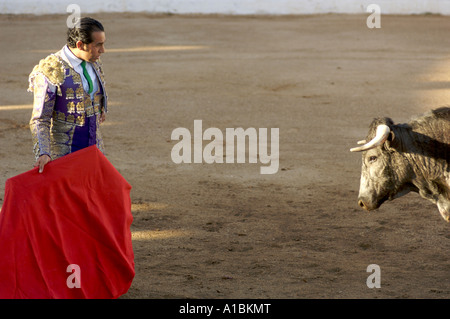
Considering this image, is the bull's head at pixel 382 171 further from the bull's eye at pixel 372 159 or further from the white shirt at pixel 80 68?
the white shirt at pixel 80 68

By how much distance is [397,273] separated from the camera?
198 inches

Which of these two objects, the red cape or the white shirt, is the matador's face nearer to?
the white shirt

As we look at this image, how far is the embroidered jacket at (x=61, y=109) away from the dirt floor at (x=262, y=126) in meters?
1.08

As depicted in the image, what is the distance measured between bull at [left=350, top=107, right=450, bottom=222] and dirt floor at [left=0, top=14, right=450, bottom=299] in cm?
66

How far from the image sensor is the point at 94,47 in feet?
13.8

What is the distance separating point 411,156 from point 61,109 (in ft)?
7.48

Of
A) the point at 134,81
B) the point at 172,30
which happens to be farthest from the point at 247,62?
the point at 172,30

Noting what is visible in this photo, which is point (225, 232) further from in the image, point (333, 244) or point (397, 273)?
point (397, 273)

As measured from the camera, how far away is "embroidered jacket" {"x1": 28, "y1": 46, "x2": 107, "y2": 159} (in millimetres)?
4203

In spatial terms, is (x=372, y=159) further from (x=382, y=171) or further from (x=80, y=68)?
(x=80, y=68)

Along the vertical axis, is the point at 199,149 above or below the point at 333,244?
above

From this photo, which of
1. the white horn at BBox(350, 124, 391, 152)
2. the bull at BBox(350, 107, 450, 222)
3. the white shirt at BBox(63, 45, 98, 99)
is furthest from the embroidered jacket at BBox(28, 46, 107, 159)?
the bull at BBox(350, 107, 450, 222)

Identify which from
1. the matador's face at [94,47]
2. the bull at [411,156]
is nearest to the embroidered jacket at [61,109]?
Answer: the matador's face at [94,47]

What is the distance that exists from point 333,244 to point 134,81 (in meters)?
6.44
